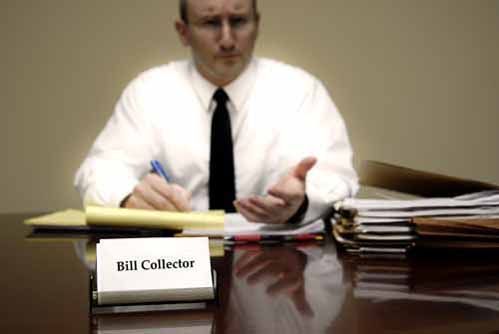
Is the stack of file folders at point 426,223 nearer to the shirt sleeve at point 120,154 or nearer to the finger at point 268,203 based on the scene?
the finger at point 268,203

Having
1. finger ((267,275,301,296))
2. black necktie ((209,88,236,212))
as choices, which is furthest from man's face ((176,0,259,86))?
finger ((267,275,301,296))

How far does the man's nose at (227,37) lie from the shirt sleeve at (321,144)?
1.10ft

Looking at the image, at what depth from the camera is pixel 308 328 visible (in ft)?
1.64

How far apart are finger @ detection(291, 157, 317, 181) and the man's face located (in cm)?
88

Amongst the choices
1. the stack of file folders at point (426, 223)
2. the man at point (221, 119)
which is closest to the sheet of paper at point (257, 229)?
the stack of file folders at point (426, 223)

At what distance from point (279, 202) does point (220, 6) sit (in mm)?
1004

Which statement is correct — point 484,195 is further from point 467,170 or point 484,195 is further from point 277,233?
point 467,170

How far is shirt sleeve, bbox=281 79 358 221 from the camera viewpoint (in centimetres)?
148

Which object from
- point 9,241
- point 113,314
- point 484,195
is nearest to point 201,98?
point 9,241

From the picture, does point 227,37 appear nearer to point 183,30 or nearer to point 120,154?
point 183,30

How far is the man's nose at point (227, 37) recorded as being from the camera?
1.87m

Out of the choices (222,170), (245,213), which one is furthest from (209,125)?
(245,213)

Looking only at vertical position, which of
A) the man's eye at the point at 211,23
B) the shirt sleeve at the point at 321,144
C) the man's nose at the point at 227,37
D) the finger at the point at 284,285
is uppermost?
the man's eye at the point at 211,23

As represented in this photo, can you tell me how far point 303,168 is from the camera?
3.63 feet
